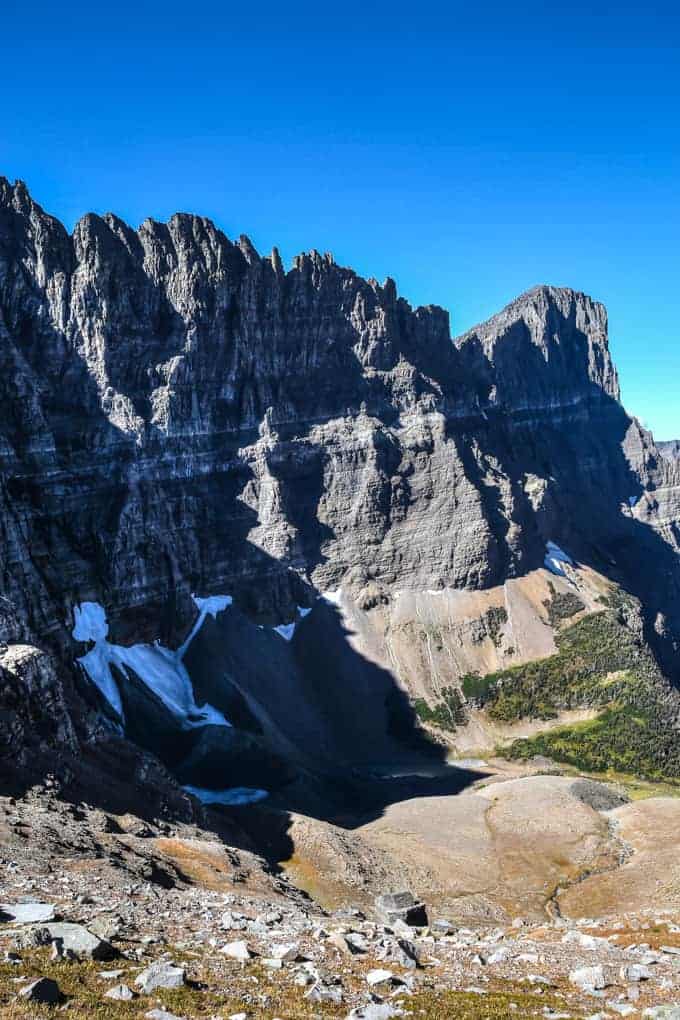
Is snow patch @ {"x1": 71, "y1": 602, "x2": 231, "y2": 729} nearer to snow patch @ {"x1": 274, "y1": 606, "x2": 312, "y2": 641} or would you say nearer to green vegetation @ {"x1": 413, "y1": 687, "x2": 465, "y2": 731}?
snow patch @ {"x1": 274, "y1": 606, "x2": 312, "y2": 641}

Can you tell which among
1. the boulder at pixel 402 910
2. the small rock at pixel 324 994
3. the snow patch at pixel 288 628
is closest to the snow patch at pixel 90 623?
the snow patch at pixel 288 628

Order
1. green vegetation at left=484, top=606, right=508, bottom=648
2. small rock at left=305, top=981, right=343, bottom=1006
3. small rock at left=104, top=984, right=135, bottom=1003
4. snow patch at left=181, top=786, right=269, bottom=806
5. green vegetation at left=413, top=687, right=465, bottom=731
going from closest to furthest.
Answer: small rock at left=104, top=984, right=135, bottom=1003 → small rock at left=305, top=981, right=343, bottom=1006 → snow patch at left=181, top=786, right=269, bottom=806 → green vegetation at left=413, top=687, right=465, bottom=731 → green vegetation at left=484, top=606, right=508, bottom=648

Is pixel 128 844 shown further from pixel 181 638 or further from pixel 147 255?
pixel 147 255

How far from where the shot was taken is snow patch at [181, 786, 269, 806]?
96.4 meters

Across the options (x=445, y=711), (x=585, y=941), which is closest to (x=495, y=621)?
(x=445, y=711)

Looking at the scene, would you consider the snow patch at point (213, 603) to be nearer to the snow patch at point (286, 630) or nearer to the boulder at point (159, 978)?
the snow patch at point (286, 630)

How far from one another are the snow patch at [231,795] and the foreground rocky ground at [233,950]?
3512cm

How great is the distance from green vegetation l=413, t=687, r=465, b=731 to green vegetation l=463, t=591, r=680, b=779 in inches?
119

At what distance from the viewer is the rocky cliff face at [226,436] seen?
134 m

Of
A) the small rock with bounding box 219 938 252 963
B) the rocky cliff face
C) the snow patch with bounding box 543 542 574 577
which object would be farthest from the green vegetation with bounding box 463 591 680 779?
the small rock with bounding box 219 938 252 963

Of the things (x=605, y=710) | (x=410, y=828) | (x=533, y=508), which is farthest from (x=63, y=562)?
(x=533, y=508)

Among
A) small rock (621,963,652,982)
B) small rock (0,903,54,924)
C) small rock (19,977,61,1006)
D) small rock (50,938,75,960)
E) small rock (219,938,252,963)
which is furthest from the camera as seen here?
small rock (0,903,54,924)

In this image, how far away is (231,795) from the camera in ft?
325

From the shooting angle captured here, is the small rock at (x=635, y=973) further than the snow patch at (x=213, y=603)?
No
